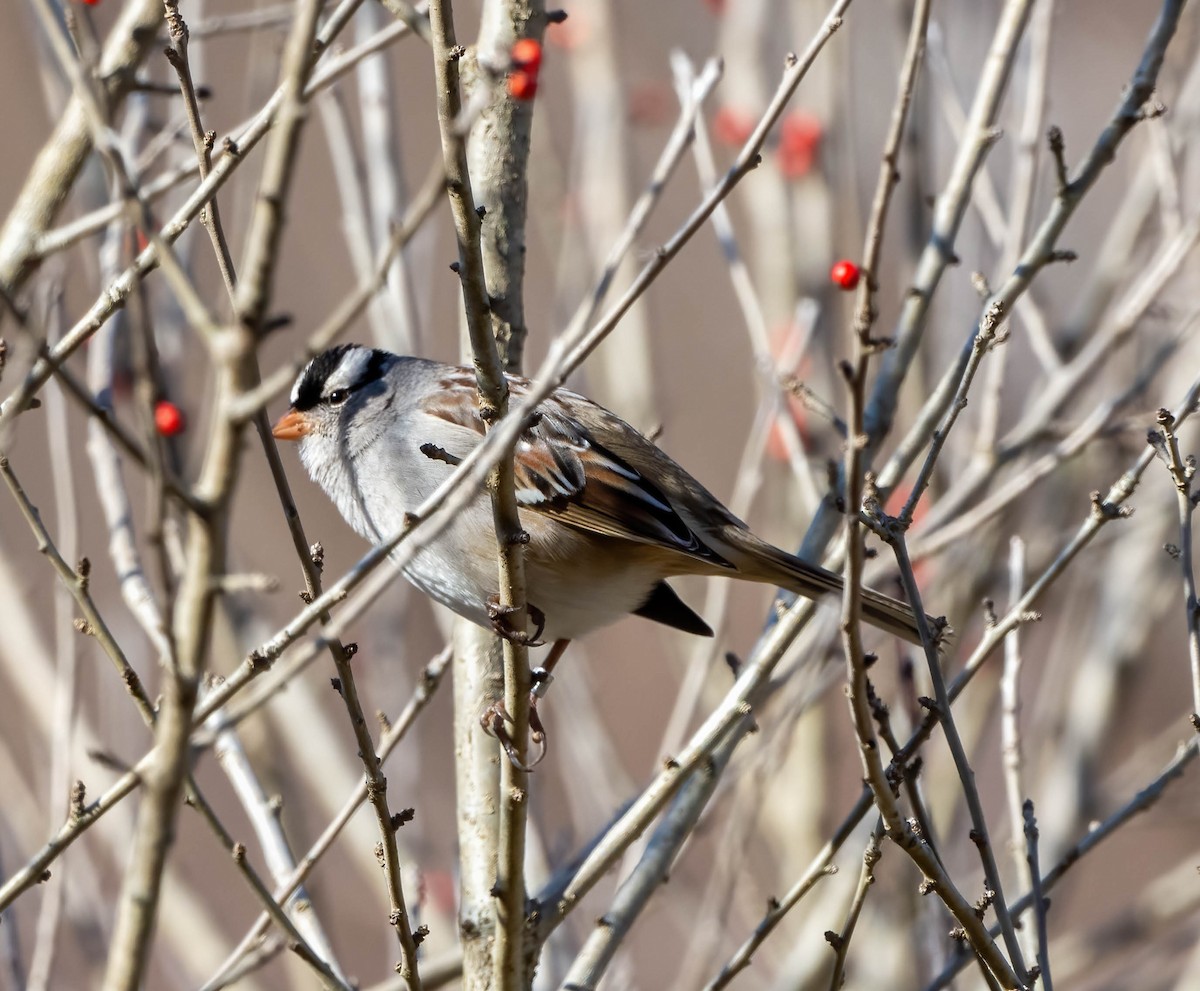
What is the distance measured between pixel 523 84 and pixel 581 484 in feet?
3.25

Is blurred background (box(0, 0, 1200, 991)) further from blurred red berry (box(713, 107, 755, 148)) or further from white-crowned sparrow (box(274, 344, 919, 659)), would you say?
white-crowned sparrow (box(274, 344, 919, 659))

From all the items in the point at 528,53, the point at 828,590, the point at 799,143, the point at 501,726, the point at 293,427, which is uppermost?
the point at 799,143

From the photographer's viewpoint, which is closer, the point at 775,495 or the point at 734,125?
the point at 734,125

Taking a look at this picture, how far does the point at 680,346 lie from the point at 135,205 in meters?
8.31

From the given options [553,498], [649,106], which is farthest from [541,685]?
[649,106]

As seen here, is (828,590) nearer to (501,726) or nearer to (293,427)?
(501,726)

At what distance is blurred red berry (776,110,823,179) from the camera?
4543 millimetres

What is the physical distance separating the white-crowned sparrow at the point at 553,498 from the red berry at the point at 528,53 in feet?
2.24

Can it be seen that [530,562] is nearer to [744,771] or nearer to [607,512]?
[607,512]

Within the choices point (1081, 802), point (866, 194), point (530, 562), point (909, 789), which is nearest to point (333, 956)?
point (530, 562)

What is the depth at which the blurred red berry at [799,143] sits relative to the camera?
454 cm

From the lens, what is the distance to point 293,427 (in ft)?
11.8

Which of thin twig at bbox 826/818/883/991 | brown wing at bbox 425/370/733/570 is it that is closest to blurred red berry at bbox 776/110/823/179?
brown wing at bbox 425/370/733/570

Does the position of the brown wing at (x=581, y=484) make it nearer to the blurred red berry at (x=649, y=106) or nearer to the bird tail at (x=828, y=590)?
the bird tail at (x=828, y=590)
